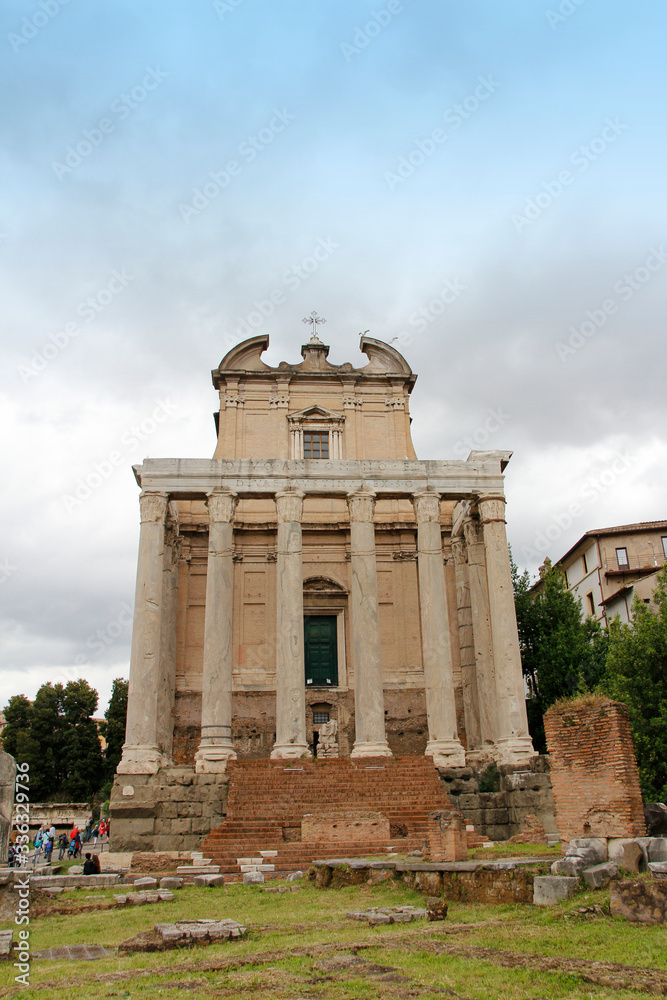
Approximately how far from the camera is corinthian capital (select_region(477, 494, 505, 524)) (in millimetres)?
24969

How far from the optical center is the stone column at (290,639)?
72.3ft

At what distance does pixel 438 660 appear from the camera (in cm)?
2309

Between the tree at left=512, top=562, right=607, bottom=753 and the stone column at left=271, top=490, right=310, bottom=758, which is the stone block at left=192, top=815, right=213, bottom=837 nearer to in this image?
the stone column at left=271, top=490, right=310, bottom=758

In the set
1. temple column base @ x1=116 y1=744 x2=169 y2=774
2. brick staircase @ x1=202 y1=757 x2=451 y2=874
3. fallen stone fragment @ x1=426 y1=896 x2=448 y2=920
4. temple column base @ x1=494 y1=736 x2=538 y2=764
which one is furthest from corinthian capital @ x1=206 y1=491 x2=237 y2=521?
fallen stone fragment @ x1=426 y1=896 x2=448 y2=920

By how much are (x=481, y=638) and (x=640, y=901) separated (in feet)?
55.9

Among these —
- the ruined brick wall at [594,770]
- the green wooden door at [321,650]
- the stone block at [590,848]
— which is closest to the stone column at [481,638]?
the green wooden door at [321,650]

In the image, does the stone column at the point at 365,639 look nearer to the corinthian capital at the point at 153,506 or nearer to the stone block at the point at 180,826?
the stone block at the point at 180,826

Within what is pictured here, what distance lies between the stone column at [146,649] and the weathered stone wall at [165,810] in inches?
22.2

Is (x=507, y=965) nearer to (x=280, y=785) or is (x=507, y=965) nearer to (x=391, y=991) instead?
(x=391, y=991)

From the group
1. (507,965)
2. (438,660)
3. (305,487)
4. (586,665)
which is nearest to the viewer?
(507,965)

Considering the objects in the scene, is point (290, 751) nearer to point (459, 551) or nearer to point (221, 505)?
point (221, 505)

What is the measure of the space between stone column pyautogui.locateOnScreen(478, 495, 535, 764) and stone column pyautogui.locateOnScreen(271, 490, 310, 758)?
5.68m

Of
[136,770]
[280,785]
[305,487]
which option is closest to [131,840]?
[136,770]

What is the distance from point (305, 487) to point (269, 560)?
4727mm
